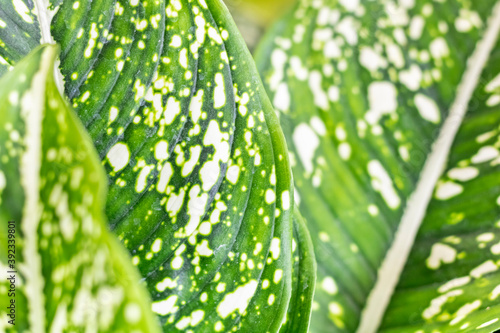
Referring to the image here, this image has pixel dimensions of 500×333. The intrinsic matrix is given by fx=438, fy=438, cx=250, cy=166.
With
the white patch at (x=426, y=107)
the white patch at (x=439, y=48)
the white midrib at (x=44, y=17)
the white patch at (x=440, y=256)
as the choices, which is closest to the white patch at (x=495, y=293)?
the white patch at (x=440, y=256)

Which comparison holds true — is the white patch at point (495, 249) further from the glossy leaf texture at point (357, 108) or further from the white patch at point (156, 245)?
the white patch at point (156, 245)

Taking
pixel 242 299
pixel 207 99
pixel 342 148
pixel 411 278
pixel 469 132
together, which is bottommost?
pixel 242 299

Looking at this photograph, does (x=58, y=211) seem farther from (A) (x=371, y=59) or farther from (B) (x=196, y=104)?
(A) (x=371, y=59)

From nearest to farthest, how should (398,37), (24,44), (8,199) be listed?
(8,199) → (24,44) → (398,37)

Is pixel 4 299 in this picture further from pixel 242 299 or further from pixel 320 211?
pixel 320 211

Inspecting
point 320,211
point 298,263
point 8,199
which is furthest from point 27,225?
point 320,211

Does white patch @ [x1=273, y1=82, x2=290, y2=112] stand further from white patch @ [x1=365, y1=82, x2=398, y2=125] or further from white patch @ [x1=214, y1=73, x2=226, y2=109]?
white patch @ [x1=214, y1=73, x2=226, y2=109]

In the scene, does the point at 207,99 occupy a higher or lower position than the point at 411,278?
lower

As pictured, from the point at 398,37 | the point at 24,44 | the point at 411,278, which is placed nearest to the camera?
the point at 24,44

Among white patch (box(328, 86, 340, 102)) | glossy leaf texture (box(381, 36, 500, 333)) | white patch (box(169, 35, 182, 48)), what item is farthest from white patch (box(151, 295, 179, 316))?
white patch (box(328, 86, 340, 102))
